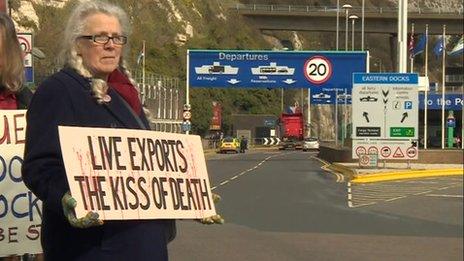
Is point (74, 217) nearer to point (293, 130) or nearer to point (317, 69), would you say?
point (317, 69)

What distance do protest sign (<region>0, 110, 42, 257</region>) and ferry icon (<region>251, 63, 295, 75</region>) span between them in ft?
131

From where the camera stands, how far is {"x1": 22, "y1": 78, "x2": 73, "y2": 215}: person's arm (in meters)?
2.87

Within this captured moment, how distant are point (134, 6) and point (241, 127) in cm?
2507

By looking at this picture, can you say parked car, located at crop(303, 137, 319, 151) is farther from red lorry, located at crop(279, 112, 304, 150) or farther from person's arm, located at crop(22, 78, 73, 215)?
person's arm, located at crop(22, 78, 73, 215)

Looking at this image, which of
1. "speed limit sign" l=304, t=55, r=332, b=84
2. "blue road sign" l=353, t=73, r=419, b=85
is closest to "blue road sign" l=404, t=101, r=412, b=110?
"blue road sign" l=353, t=73, r=419, b=85

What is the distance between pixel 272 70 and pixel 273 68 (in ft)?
0.39

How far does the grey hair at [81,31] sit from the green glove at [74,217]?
1.36ft

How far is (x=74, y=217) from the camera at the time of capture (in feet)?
9.10

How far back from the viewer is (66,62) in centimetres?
311

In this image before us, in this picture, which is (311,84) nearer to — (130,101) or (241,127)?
(130,101)

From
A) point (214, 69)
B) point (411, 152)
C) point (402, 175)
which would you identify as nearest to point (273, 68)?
point (214, 69)

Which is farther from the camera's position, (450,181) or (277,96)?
(277,96)

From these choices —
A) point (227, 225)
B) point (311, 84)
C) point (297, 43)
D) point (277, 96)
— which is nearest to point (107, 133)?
point (227, 225)

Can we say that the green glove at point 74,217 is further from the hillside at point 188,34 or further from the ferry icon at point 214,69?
the hillside at point 188,34
